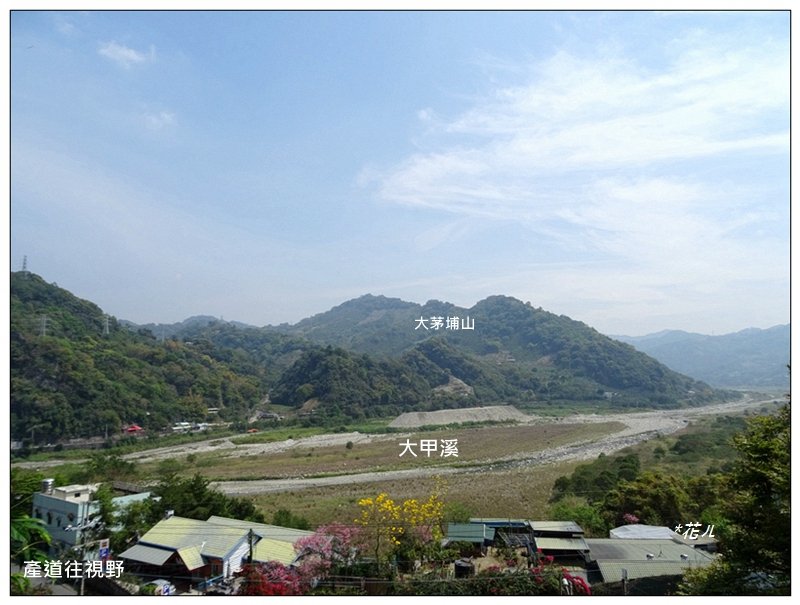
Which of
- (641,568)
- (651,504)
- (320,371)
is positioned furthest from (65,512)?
(320,371)

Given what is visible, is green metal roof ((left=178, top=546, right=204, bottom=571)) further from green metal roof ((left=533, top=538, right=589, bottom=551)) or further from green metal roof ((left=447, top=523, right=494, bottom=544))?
green metal roof ((left=533, top=538, right=589, bottom=551))

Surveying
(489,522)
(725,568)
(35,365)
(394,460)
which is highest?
(35,365)

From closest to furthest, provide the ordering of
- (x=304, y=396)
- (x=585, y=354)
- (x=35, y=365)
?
(x=35, y=365) → (x=304, y=396) → (x=585, y=354)

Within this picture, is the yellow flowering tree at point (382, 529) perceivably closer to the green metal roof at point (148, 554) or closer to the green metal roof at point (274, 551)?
the green metal roof at point (274, 551)

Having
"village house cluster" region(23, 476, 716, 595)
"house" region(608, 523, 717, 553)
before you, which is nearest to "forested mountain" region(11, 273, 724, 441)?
"village house cluster" region(23, 476, 716, 595)

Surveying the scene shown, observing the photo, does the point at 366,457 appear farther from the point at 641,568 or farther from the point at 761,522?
the point at 761,522

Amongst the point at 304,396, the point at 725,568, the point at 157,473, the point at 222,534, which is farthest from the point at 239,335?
the point at 725,568

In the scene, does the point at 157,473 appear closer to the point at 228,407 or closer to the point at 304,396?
the point at 228,407
